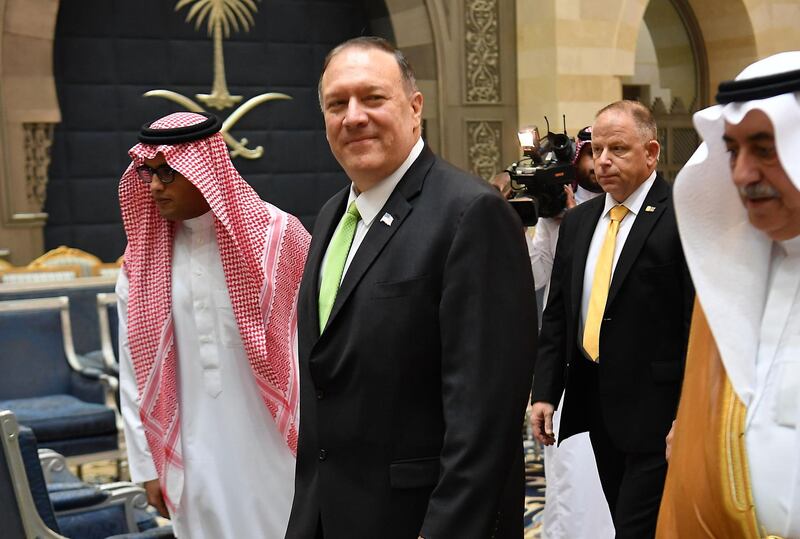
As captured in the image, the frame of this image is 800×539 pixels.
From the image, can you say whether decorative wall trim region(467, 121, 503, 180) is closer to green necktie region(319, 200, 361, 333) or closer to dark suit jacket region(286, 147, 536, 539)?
green necktie region(319, 200, 361, 333)

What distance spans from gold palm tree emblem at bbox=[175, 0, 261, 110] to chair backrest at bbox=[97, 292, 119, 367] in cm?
361

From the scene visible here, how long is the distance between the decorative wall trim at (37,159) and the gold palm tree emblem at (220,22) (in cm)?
151

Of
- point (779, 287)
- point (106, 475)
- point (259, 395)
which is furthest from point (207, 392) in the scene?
point (106, 475)

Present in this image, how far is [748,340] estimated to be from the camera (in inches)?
61.9

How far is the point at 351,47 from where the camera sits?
194 cm

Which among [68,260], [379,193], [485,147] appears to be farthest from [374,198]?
[485,147]

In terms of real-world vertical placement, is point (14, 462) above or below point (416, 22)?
below

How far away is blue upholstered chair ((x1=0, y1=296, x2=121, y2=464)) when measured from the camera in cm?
526

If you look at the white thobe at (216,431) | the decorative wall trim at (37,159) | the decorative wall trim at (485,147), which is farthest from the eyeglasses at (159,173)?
the decorative wall trim at (485,147)

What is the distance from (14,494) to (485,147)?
290 inches

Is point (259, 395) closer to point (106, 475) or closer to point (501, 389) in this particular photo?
point (501, 389)

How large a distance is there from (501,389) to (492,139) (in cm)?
776

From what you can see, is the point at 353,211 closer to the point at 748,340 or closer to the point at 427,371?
the point at 427,371

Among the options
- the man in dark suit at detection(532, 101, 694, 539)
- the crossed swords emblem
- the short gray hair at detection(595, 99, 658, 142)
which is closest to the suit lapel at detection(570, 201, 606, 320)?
the man in dark suit at detection(532, 101, 694, 539)
